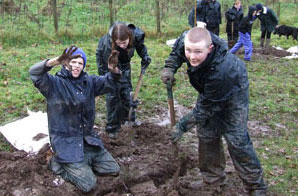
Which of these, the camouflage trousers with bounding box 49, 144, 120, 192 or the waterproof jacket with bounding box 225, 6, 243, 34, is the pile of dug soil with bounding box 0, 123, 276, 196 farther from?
the waterproof jacket with bounding box 225, 6, 243, 34

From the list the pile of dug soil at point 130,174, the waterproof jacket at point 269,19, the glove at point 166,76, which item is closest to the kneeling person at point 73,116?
the pile of dug soil at point 130,174

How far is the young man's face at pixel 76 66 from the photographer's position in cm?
354

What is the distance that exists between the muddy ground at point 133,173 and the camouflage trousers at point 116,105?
0.15 metres

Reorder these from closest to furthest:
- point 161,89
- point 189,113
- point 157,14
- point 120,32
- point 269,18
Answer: point 189,113 → point 120,32 → point 161,89 → point 269,18 → point 157,14

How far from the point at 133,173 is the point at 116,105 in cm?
133

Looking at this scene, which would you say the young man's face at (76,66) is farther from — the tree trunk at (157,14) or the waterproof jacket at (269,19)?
the tree trunk at (157,14)

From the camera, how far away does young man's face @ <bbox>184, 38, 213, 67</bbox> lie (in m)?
3.10

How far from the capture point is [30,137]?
4.61m

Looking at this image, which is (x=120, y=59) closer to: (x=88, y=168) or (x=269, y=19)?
(x=88, y=168)

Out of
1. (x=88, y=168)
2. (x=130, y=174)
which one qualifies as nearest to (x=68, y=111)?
(x=88, y=168)

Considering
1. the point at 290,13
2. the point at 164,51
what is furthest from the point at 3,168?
the point at 290,13

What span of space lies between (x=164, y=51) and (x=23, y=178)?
737 centimetres

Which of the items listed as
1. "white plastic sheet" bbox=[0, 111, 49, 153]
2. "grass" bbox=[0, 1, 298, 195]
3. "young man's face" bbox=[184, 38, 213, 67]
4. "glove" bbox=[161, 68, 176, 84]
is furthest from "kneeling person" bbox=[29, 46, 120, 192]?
"grass" bbox=[0, 1, 298, 195]

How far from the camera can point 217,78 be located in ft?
10.5
